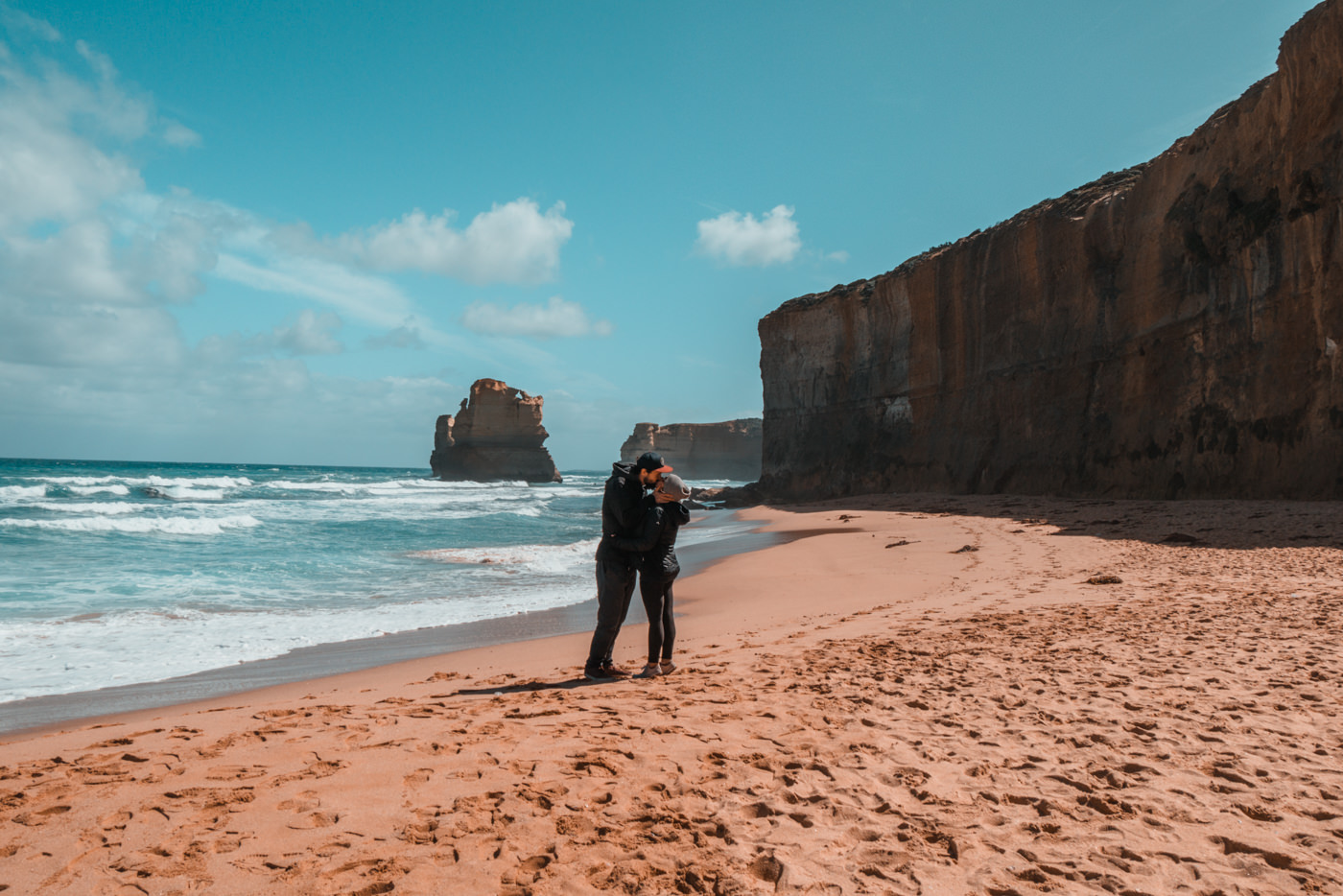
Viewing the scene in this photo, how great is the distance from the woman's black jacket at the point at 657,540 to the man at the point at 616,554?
0.23ft

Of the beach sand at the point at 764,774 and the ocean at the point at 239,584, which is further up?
the beach sand at the point at 764,774

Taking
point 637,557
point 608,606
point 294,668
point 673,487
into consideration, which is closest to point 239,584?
point 294,668

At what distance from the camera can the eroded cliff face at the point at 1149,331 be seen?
14.0 meters

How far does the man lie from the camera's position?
4.97 m

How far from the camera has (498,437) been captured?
66.4 metres

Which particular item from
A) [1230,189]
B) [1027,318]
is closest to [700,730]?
[1230,189]

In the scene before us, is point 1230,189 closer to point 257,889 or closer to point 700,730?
point 700,730

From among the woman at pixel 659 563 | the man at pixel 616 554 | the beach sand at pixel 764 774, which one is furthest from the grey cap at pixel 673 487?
the beach sand at pixel 764 774

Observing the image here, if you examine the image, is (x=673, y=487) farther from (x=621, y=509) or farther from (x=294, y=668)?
(x=294, y=668)

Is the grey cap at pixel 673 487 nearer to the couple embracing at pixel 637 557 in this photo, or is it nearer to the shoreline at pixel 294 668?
the couple embracing at pixel 637 557

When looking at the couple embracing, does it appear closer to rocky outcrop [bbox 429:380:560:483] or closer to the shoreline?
the shoreline

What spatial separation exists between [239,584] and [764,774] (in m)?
10.5

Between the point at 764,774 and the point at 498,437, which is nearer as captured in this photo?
the point at 764,774

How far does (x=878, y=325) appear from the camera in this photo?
31578 millimetres
